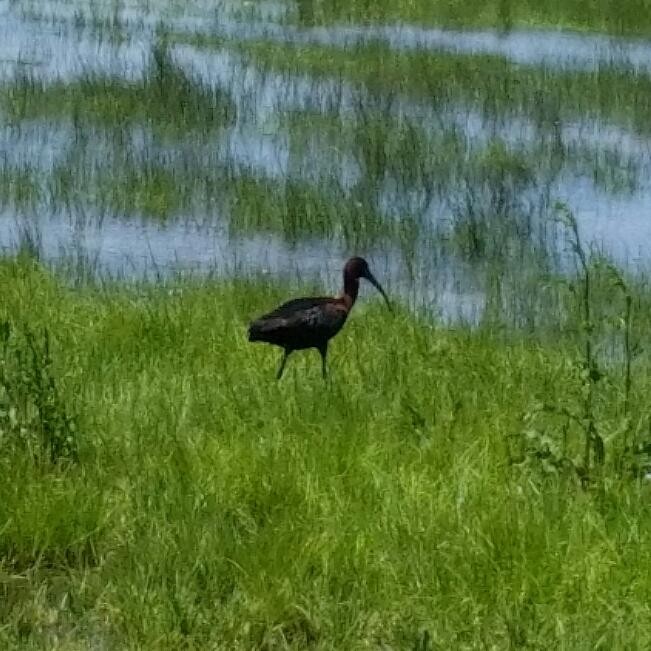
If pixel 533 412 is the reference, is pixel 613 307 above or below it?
below

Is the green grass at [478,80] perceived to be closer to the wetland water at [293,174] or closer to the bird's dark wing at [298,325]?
the wetland water at [293,174]

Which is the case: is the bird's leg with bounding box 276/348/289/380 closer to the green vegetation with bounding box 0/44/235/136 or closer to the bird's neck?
the bird's neck

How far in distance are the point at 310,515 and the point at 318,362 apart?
1.86 meters

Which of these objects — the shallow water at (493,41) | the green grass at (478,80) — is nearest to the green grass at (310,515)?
the green grass at (478,80)

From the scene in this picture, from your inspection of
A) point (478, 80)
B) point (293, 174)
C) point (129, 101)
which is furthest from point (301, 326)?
point (478, 80)

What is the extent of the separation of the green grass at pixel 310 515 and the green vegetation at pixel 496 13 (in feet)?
44.4

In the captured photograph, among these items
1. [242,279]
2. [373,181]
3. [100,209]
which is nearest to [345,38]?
[373,181]

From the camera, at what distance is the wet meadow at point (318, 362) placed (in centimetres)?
418

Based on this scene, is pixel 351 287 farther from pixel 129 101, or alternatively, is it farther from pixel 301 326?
pixel 129 101

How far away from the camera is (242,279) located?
8.28 m

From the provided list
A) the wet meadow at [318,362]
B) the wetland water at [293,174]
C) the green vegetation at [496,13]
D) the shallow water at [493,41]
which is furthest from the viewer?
the green vegetation at [496,13]

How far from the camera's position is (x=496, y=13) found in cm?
2003

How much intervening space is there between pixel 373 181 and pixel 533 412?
20.7 feet

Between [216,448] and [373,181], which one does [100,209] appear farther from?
[216,448]
